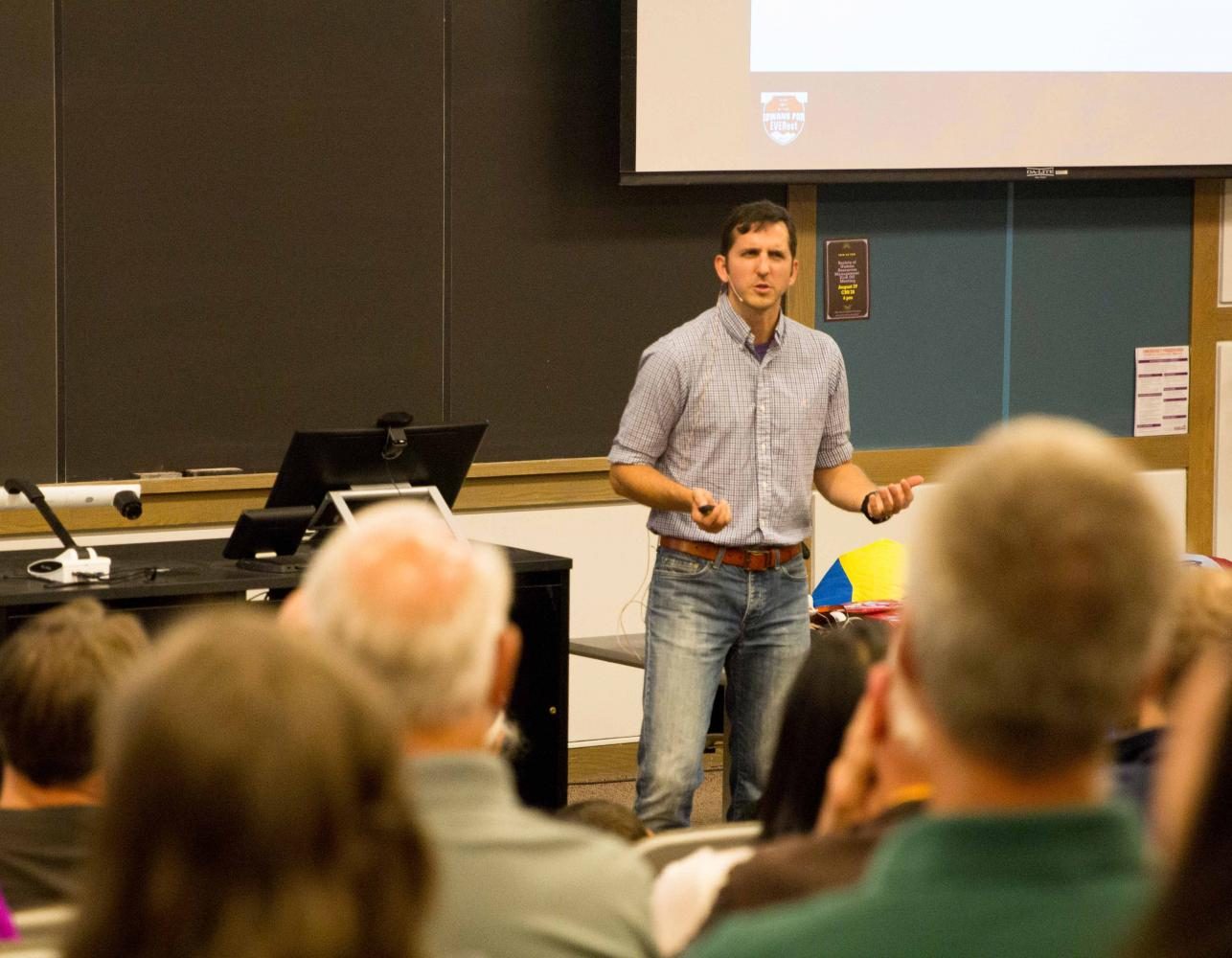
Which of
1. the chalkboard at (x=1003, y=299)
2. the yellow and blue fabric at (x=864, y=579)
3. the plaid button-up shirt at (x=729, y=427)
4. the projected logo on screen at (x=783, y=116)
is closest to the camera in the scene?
the plaid button-up shirt at (x=729, y=427)

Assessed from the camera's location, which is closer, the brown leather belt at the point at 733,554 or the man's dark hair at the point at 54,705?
the man's dark hair at the point at 54,705

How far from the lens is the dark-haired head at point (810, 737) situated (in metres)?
1.88

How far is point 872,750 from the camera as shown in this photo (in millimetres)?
1481

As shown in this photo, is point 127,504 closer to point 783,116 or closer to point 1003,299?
point 783,116

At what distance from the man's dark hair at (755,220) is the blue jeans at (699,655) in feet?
2.52

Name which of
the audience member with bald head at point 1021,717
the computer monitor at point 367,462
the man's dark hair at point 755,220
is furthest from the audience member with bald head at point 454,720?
the man's dark hair at point 755,220

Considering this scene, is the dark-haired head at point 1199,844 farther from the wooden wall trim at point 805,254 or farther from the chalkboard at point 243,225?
the wooden wall trim at point 805,254

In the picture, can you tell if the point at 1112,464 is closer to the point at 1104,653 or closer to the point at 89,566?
the point at 1104,653

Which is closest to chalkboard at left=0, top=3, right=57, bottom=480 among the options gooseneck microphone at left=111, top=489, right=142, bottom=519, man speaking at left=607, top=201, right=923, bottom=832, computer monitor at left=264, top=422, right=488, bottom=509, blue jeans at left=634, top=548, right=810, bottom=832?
gooseneck microphone at left=111, top=489, right=142, bottom=519

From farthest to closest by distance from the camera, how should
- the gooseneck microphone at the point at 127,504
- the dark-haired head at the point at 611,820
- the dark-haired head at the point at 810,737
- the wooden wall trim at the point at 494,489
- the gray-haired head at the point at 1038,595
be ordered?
the wooden wall trim at the point at 494,489 → the gooseneck microphone at the point at 127,504 → the dark-haired head at the point at 611,820 → the dark-haired head at the point at 810,737 → the gray-haired head at the point at 1038,595

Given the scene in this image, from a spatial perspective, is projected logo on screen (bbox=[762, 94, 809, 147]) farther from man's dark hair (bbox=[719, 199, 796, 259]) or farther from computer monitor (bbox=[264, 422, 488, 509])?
computer monitor (bbox=[264, 422, 488, 509])

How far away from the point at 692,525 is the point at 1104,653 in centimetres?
296

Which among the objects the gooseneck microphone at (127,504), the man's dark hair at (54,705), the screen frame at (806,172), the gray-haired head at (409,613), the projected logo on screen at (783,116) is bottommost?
the man's dark hair at (54,705)

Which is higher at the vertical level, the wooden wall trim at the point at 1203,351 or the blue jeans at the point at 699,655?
the wooden wall trim at the point at 1203,351
